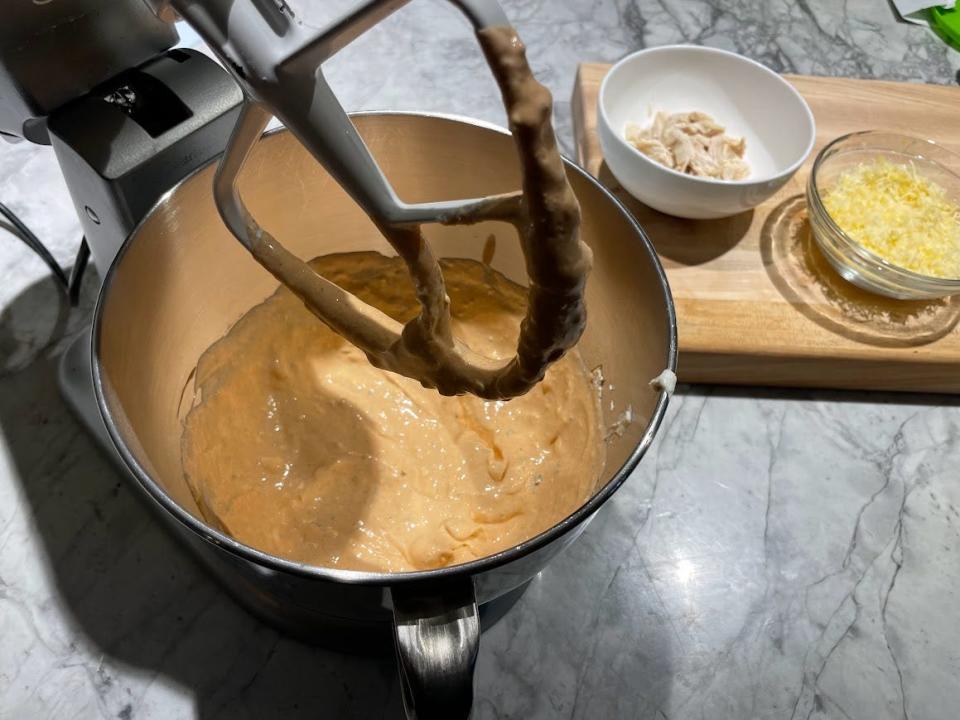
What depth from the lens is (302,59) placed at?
0.34 m

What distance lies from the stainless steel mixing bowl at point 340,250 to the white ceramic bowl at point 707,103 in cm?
23

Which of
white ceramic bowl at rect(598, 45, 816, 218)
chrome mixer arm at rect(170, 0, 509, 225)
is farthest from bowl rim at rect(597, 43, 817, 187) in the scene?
→ chrome mixer arm at rect(170, 0, 509, 225)

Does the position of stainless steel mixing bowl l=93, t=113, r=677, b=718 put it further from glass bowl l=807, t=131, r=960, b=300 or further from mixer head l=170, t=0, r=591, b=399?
glass bowl l=807, t=131, r=960, b=300

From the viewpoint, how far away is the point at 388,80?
1.04m

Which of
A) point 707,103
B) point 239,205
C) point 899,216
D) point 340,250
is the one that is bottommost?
point 899,216

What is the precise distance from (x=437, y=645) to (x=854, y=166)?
837 millimetres

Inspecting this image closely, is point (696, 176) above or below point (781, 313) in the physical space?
above

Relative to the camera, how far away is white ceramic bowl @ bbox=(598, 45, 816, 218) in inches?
34.0

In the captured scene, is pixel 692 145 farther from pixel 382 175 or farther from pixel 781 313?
pixel 382 175

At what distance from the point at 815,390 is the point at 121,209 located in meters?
0.72

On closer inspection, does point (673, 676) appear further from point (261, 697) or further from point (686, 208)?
point (686, 208)

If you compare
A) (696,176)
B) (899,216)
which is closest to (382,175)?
(696,176)

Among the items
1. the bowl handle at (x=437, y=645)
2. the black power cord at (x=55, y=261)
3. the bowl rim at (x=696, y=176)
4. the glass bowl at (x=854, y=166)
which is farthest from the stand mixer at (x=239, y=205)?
the glass bowl at (x=854, y=166)

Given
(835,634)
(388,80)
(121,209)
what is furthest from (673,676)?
(388,80)
